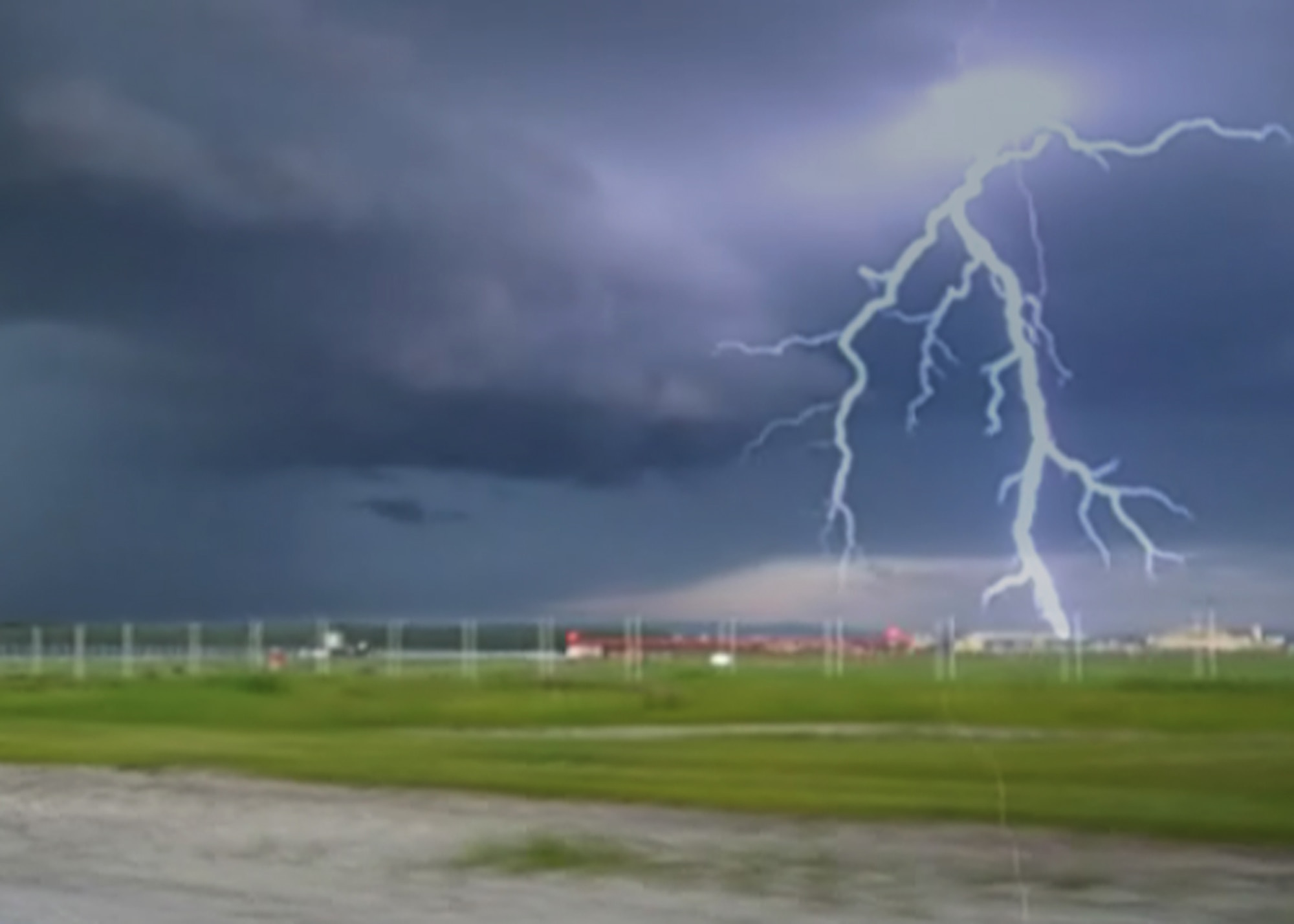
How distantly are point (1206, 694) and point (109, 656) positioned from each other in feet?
183

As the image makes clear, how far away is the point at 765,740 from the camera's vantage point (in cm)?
3931

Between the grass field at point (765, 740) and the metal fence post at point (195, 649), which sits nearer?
the grass field at point (765, 740)

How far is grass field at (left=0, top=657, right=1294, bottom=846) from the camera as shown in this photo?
83.6 feet

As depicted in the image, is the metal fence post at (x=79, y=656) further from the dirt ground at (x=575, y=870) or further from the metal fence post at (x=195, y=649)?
the dirt ground at (x=575, y=870)

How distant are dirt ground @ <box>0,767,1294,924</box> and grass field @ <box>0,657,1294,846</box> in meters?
2.31

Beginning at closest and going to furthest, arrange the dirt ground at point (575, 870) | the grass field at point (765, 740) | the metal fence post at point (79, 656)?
1. the dirt ground at point (575, 870)
2. the grass field at point (765, 740)
3. the metal fence post at point (79, 656)

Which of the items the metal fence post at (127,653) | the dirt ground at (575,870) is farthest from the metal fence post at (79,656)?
the dirt ground at (575,870)

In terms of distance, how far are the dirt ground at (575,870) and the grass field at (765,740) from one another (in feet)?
7.57

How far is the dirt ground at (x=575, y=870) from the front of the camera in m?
15.1

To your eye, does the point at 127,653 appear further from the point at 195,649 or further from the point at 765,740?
the point at 765,740

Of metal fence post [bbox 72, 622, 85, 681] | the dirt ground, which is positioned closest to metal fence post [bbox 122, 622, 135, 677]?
metal fence post [bbox 72, 622, 85, 681]

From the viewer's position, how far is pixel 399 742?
129 feet

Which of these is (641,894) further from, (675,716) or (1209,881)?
(675,716)

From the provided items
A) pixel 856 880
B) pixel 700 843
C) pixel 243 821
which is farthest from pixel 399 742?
pixel 856 880
